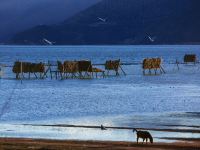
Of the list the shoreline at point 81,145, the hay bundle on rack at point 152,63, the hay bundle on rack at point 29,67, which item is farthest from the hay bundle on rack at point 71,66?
the shoreline at point 81,145

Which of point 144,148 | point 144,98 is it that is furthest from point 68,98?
point 144,148

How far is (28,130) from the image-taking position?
31250 millimetres

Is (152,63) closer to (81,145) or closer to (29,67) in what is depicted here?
(29,67)

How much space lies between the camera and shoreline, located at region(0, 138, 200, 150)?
23.1 metres

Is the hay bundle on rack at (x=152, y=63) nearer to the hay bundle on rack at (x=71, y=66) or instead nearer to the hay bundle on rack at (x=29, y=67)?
the hay bundle on rack at (x=71, y=66)

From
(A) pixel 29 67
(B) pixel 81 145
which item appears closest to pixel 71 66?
(A) pixel 29 67

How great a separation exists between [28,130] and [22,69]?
2091 inches

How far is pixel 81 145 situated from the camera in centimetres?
2398

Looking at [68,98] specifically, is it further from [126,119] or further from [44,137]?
[44,137]

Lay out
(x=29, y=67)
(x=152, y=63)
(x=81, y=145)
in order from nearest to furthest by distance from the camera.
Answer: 1. (x=81, y=145)
2. (x=29, y=67)
3. (x=152, y=63)

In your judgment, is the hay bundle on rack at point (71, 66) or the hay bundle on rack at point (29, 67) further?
the hay bundle on rack at point (29, 67)

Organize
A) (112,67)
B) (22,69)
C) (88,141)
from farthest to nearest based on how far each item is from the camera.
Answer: (112,67) < (22,69) < (88,141)

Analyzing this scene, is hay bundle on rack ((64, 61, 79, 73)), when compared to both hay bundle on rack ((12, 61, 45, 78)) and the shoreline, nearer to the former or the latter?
hay bundle on rack ((12, 61, 45, 78))

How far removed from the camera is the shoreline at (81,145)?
23073 millimetres
